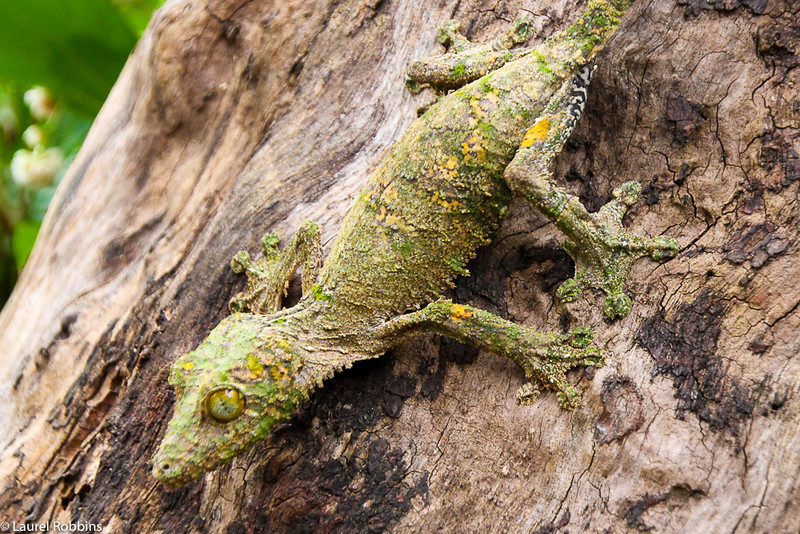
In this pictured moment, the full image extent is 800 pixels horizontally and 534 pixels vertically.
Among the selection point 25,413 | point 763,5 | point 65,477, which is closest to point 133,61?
point 25,413

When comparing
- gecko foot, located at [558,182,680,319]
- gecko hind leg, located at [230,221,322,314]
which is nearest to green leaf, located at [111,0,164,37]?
gecko hind leg, located at [230,221,322,314]

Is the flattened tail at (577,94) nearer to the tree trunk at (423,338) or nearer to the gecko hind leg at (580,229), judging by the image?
the gecko hind leg at (580,229)

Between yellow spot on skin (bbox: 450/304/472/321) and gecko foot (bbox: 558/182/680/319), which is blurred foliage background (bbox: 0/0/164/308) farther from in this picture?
gecko foot (bbox: 558/182/680/319)

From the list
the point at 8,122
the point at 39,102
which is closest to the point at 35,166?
the point at 8,122

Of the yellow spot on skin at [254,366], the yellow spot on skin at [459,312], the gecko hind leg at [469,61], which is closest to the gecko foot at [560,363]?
the yellow spot on skin at [459,312]

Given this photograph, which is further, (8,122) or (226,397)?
(8,122)

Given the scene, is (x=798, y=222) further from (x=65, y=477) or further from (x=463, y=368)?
(x=65, y=477)

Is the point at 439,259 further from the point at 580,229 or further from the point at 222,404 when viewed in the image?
the point at 222,404
